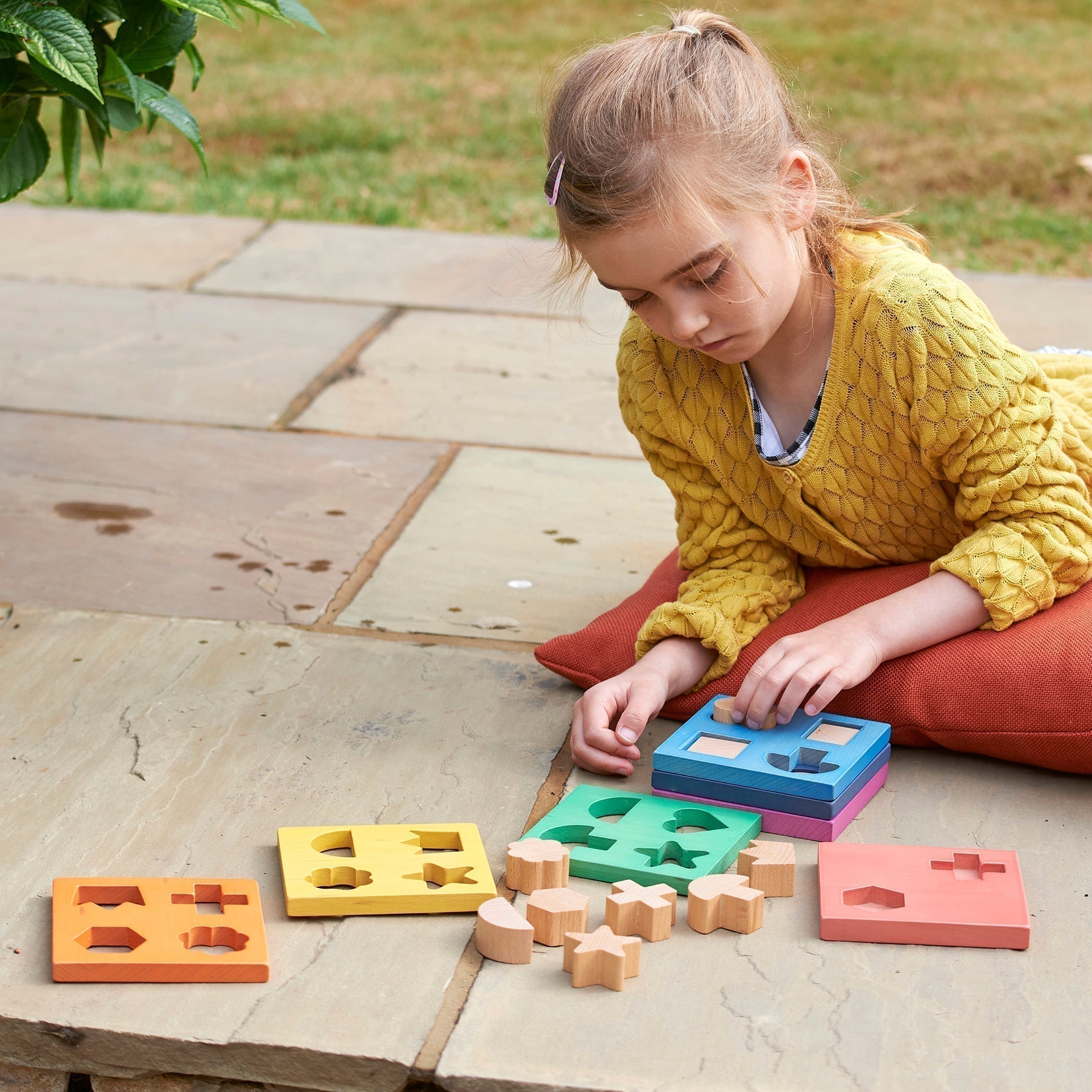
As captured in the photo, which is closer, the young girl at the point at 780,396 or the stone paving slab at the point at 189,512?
the young girl at the point at 780,396

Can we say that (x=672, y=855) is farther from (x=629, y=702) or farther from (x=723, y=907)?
(x=629, y=702)

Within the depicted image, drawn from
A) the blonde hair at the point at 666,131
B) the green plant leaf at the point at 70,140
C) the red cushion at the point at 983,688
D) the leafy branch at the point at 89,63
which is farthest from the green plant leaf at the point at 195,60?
the red cushion at the point at 983,688

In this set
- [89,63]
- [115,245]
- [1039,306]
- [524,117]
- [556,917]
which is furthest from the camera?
[524,117]

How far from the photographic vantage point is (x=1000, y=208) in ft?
18.5

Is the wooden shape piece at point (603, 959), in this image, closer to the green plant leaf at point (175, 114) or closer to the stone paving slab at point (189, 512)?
the stone paving slab at point (189, 512)

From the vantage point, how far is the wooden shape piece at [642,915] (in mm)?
1656

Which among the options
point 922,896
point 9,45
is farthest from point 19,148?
point 922,896

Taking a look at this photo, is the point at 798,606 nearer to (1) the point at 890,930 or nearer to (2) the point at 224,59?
(1) the point at 890,930

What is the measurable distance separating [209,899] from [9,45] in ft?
→ 4.70

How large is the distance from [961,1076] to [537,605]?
1319 millimetres

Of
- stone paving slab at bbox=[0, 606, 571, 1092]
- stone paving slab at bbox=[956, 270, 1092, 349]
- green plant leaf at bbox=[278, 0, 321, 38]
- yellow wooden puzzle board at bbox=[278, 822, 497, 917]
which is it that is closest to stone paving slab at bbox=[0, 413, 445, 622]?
stone paving slab at bbox=[0, 606, 571, 1092]

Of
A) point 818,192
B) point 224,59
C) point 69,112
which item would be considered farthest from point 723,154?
point 224,59

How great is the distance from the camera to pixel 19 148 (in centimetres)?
253

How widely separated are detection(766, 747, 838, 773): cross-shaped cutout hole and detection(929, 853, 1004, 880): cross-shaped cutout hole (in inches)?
7.5
